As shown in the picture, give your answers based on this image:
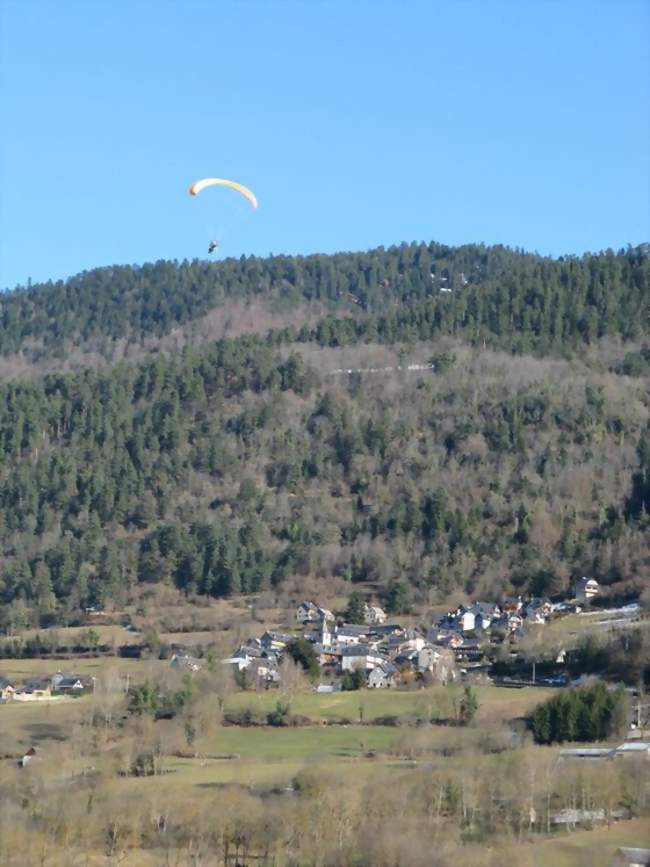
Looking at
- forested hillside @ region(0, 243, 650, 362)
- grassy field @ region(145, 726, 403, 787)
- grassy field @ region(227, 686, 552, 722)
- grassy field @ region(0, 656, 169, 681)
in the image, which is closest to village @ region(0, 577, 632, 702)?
grassy field @ region(0, 656, 169, 681)

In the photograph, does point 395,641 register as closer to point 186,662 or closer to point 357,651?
point 357,651

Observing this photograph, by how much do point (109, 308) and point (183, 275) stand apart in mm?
8844

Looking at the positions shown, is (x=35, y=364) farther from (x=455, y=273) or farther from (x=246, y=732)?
(x=246, y=732)

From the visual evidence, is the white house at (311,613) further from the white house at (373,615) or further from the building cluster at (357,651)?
the white house at (373,615)

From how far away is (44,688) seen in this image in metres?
55.0

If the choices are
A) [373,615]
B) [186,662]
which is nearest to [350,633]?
[373,615]

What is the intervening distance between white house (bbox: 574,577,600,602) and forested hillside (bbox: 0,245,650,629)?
891 millimetres

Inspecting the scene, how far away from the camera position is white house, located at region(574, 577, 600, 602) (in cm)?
6494

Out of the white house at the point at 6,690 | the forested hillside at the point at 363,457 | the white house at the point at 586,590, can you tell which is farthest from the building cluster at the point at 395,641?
the white house at the point at 6,690

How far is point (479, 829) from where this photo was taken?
3394 centimetres

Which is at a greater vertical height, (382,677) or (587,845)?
(382,677)

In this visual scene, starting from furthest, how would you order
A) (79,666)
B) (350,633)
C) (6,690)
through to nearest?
(350,633), (79,666), (6,690)

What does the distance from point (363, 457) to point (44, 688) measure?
99.9ft

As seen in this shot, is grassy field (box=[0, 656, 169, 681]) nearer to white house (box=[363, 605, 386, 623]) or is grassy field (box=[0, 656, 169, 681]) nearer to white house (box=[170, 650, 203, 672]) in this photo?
white house (box=[170, 650, 203, 672])
